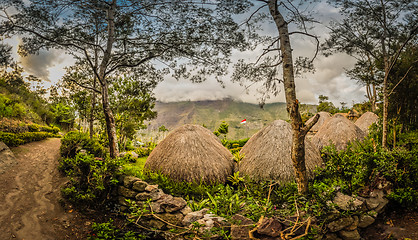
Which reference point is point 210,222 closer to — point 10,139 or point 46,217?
point 46,217

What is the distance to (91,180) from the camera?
18.6ft

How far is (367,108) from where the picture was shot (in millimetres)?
26406

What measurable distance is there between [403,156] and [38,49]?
12.1 metres

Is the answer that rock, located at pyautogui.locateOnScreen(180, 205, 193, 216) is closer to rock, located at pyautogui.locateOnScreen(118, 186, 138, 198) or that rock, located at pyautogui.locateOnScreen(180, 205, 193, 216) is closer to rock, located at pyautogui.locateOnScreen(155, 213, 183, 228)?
rock, located at pyautogui.locateOnScreen(155, 213, 183, 228)

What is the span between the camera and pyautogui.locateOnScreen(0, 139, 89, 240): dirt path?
4.57 metres

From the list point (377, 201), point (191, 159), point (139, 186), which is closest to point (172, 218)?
point (139, 186)

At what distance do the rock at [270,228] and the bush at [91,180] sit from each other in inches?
156

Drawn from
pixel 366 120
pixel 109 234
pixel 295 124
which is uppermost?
pixel 366 120

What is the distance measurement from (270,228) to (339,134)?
868 centimetres

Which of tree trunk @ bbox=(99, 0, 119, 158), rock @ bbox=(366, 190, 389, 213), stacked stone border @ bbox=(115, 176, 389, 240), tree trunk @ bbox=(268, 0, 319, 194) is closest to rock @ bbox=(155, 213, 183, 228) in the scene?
stacked stone border @ bbox=(115, 176, 389, 240)

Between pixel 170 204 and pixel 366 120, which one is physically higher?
pixel 366 120

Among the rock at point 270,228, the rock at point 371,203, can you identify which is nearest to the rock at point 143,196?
the rock at point 270,228

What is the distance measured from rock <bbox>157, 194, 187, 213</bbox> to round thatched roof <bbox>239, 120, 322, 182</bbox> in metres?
2.79

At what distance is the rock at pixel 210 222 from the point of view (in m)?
4.14
